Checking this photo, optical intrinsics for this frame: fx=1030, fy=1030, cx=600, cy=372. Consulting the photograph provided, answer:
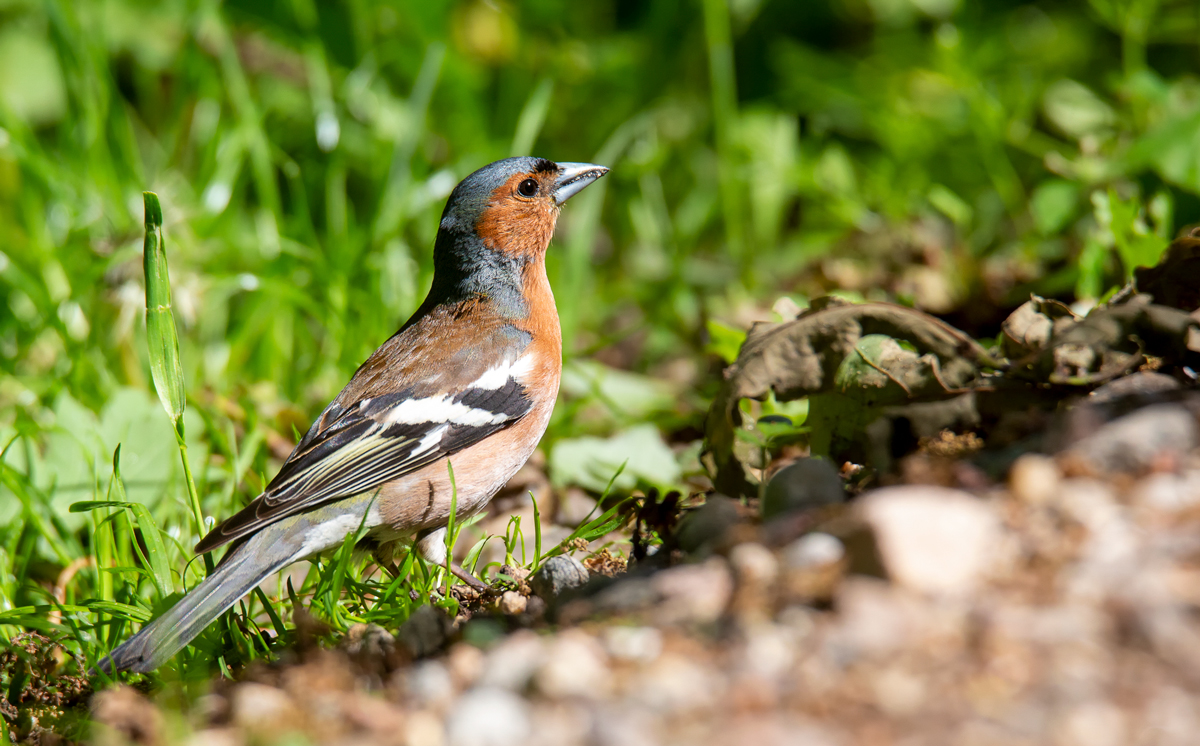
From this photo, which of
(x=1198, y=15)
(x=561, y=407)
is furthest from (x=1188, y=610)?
(x=1198, y=15)

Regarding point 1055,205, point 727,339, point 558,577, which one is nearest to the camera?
point 558,577

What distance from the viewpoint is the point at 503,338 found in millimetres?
3939

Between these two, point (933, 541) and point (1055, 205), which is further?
point (1055, 205)

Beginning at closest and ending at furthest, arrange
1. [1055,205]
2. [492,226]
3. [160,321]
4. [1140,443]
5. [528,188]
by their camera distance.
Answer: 1. [1140,443]
2. [160,321]
3. [492,226]
4. [528,188]
5. [1055,205]

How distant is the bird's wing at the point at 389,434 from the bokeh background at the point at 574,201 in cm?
51

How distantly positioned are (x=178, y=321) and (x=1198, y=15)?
550cm

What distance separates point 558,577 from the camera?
268cm

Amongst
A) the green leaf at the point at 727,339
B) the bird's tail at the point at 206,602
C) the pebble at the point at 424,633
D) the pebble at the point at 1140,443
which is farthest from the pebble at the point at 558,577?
the green leaf at the point at 727,339

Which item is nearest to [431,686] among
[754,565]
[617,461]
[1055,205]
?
[754,565]

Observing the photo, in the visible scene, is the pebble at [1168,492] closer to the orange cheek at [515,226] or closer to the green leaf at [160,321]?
the green leaf at [160,321]

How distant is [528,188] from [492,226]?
0.25 m

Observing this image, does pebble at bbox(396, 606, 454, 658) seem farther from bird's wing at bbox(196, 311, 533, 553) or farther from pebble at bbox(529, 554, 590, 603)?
bird's wing at bbox(196, 311, 533, 553)

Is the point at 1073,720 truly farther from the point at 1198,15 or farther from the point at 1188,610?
the point at 1198,15

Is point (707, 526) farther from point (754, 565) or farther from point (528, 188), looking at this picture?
point (528, 188)
